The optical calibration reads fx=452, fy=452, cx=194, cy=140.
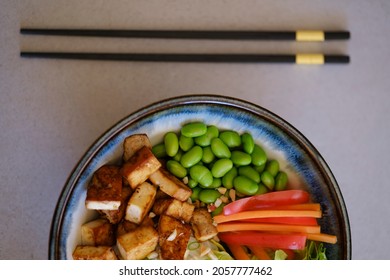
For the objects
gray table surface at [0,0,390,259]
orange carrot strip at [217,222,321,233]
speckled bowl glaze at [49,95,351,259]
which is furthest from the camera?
gray table surface at [0,0,390,259]

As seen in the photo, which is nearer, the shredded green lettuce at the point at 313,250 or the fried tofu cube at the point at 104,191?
the fried tofu cube at the point at 104,191

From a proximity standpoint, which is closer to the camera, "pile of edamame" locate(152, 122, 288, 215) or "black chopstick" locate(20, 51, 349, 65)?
"pile of edamame" locate(152, 122, 288, 215)

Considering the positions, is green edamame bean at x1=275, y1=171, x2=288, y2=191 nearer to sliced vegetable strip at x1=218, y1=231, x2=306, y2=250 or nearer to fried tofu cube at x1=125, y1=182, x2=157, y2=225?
sliced vegetable strip at x1=218, y1=231, x2=306, y2=250

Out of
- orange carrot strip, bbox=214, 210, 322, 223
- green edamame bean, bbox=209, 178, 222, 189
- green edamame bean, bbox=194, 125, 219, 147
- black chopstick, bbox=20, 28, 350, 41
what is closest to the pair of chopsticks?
black chopstick, bbox=20, 28, 350, 41

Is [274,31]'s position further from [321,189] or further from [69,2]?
[69,2]

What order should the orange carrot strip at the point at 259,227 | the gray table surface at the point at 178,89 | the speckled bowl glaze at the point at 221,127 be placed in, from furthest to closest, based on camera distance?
the gray table surface at the point at 178,89 → the orange carrot strip at the point at 259,227 → the speckled bowl glaze at the point at 221,127

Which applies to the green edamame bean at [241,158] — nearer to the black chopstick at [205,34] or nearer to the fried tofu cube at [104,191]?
the fried tofu cube at [104,191]

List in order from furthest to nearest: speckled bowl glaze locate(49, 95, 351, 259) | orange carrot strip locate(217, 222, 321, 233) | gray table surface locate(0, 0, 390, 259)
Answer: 1. gray table surface locate(0, 0, 390, 259)
2. orange carrot strip locate(217, 222, 321, 233)
3. speckled bowl glaze locate(49, 95, 351, 259)

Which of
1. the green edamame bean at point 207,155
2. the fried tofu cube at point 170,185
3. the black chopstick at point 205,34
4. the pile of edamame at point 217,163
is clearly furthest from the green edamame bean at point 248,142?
the black chopstick at point 205,34
